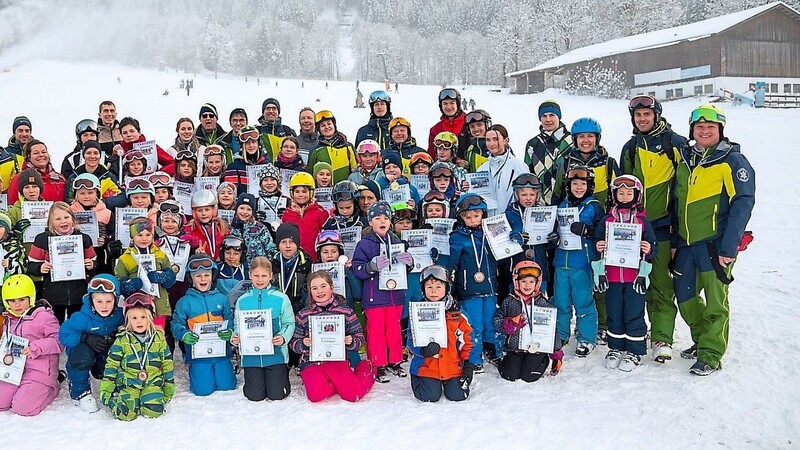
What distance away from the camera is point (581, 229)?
620cm

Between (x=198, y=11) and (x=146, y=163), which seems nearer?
(x=146, y=163)

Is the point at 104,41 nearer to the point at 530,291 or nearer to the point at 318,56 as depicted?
the point at 318,56

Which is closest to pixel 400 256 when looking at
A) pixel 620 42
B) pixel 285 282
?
pixel 285 282

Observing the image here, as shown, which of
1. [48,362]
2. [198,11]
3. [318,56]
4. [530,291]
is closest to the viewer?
[48,362]

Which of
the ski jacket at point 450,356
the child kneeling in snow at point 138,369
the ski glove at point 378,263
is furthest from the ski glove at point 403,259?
the child kneeling in snow at point 138,369

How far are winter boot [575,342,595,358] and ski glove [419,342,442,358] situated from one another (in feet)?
6.13

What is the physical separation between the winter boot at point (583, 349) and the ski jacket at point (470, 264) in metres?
1.13

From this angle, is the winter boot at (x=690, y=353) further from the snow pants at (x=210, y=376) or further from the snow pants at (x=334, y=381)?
the snow pants at (x=210, y=376)

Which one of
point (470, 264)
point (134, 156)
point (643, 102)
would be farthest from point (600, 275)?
point (134, 156)

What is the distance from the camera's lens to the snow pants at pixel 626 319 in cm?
607

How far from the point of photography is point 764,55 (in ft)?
137

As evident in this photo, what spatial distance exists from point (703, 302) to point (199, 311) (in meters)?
5.31

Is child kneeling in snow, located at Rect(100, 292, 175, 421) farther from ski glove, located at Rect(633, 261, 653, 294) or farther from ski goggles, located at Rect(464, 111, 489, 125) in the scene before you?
ski goggles, located at Rect(464, 111, 489, 125)

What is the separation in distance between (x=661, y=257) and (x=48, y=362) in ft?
21.1
